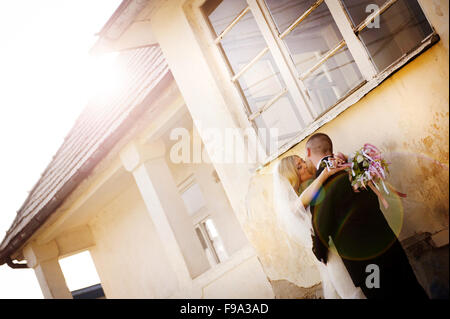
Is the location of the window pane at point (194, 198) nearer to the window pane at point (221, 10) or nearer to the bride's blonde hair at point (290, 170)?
the window pane at point (221, 10)

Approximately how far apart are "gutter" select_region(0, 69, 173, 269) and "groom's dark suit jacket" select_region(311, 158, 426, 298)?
311 centimetres

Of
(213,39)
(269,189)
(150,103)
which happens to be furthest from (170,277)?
(213,39)

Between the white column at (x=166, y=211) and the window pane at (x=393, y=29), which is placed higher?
the window pane at (x=393, y=29)

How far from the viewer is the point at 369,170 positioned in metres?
3.00

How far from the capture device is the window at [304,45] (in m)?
3.31

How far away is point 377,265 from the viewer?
295 cm

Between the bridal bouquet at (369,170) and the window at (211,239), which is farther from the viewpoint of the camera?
the window at (211,239)

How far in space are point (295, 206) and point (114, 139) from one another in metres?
3.70

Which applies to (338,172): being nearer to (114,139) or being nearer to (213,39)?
(213,39)

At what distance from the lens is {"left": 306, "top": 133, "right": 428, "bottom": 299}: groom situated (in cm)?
289

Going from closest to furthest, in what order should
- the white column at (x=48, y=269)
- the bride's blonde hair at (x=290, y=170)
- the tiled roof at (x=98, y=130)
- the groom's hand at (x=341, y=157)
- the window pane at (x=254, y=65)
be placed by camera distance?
the groom's hand at (x=341, y=157), the bride's blonde hair at (x=290, y=170), the window pane at (x=254, y=65), the tiled roof at (x=98, y=130), the white column at (x=48, y=269)

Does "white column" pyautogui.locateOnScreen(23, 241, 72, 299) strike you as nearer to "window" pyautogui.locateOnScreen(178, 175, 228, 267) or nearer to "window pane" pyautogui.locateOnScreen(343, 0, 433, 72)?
"window" pyautogui.locateOnScreen(178, 175, 228, 267)

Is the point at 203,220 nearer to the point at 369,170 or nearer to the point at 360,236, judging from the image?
the point at 360,236

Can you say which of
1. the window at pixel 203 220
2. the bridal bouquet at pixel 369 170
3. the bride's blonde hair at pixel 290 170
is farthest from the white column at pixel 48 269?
the bridal bouquet at pixel 369 170
